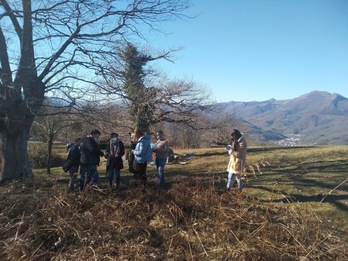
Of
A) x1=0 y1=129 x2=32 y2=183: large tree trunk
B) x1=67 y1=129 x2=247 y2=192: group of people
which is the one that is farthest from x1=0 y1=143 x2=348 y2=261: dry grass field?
x1=0 y1=129 x2=32 y2=183: large tree trunk

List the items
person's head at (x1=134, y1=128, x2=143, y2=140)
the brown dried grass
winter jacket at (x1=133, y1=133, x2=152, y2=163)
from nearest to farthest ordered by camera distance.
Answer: the brown dried grass, winter jacket at (x1=133, y1=133, x2=152, y2=163), person's head at (x1=134, y1=128, x2=143, y2=140)

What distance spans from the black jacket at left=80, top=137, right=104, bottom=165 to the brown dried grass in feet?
4.32

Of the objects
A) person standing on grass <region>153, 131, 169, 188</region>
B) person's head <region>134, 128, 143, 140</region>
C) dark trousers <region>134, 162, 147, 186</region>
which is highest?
person's head <region>134, 128, 143, 140</region>

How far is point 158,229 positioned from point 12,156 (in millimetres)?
6822

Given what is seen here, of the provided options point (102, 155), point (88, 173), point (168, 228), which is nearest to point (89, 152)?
point (102, 155)

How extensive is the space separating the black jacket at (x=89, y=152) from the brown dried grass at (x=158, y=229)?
1.32m

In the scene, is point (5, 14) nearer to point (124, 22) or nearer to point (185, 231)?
point (124, 22)

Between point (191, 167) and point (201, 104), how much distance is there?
29.3 feet

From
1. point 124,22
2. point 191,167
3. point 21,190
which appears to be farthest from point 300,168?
point 21,190

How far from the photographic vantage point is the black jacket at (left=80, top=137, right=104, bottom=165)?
7.89 meters

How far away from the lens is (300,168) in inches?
494

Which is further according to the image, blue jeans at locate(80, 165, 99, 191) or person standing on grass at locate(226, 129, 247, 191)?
blue jeans at locate(80, 165, 99, 191)

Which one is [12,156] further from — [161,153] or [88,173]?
[161,153]

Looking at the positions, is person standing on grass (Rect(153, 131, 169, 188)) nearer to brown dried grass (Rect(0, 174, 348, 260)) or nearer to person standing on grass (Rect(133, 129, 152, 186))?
person standing on grass (Rect(133, 129, 152, 186))
